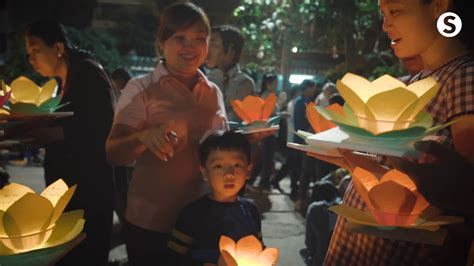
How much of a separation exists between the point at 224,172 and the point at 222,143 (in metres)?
0.13

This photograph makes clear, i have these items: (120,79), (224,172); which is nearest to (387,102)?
(224,172)

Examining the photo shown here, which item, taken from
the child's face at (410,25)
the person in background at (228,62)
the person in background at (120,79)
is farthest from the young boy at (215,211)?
the person in background at (120,79)

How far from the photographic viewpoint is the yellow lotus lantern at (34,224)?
4.03ft

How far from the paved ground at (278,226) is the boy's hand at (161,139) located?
2676 mm

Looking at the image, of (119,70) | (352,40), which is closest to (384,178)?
(119,70)

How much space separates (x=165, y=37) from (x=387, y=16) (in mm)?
1008

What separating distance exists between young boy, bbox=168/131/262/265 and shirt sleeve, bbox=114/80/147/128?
303 millimetres

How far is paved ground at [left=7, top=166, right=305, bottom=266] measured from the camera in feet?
14.5

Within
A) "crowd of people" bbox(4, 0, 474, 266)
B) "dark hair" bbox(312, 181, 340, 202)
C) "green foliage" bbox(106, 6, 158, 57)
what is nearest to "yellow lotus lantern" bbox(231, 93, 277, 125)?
"crowd of people" bbox(4, 0, 474, 266)

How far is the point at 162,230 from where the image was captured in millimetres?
1998

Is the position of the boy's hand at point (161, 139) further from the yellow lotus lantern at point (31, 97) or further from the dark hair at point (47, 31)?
the dark hair at point (47, 31)

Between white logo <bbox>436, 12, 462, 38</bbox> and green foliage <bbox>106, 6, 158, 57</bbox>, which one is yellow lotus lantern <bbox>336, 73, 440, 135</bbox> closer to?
white logo <bbox>436, 12, 462, 38</bbox>

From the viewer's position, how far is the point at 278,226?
545 centimetres

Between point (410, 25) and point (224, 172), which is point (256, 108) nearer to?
point (224, 172)
